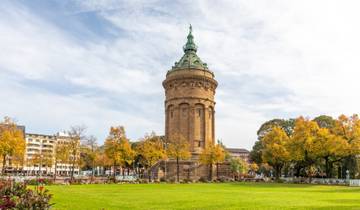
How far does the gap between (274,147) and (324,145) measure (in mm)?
9241

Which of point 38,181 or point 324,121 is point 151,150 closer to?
point 324,121

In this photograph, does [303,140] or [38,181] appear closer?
[38,181]

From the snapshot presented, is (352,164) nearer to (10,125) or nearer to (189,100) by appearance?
(189,100)

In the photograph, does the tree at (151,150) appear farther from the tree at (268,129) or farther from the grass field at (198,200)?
the grass field at (198,200)

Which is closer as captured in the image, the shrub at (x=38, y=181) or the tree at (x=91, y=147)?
the shrub at (x=38, y=181)

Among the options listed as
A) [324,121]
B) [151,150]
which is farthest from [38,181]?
[324,121]

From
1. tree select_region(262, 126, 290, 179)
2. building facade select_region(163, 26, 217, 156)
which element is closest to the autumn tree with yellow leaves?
tree select_region(262, 126, 290, 179)

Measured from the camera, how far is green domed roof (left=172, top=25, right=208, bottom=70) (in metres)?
86.8

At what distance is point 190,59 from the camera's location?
88.4m

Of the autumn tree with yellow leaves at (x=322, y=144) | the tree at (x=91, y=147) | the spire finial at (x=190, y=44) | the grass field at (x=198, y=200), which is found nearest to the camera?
the grass field at (x=198, y=200)

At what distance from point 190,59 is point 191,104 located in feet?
38.9

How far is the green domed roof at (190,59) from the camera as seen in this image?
86812 millimetres

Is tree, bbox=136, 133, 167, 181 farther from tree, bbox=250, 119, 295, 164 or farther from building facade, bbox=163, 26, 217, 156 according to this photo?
tree, bbox=250, 119, 295, 164

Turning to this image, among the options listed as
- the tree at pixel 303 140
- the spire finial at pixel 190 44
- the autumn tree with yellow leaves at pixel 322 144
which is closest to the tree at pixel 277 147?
the autumn tree with yellow leaves at pixel 322 144
